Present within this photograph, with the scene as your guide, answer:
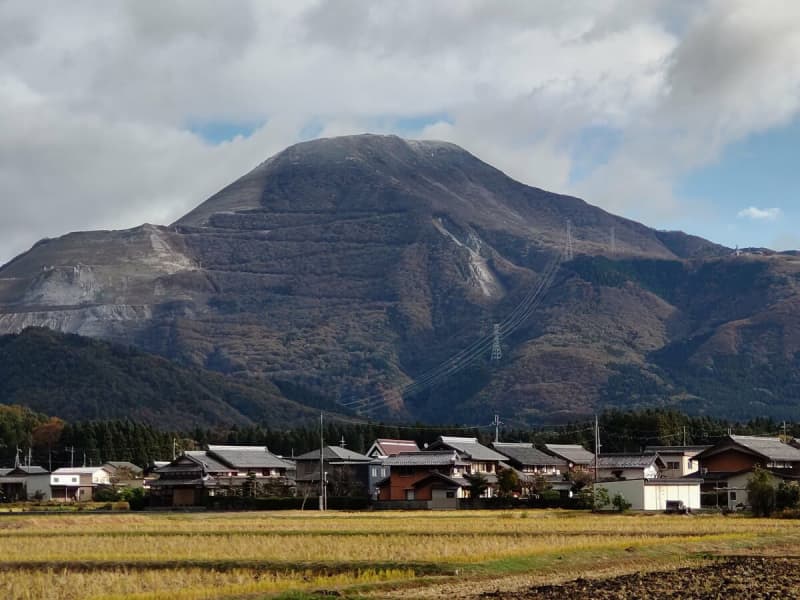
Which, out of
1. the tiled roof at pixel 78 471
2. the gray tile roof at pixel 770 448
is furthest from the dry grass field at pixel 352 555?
the tiled roof at pixel 78 471

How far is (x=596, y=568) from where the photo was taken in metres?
30.4

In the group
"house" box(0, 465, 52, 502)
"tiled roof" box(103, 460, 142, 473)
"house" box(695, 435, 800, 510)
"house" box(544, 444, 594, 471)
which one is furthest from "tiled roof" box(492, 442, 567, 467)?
"house" box(0, 465, 52, 502)

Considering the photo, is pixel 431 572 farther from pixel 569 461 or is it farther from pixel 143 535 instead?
pixel 569 461

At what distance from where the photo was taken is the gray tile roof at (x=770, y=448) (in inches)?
2995

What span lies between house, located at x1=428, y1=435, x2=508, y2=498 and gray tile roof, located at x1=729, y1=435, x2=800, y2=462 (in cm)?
1870

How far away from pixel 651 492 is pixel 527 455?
3635 cm

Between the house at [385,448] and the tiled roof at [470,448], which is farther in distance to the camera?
the house at [385,448]

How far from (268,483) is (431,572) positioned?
62.3 m

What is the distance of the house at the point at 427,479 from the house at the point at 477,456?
1.29 metres

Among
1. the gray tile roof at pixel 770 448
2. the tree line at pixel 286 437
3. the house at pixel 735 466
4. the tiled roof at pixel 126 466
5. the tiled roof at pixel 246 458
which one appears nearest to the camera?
the house at pixel 735 466

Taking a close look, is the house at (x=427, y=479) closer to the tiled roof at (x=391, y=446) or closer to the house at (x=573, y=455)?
the tiled roof at (x=391, y=446)

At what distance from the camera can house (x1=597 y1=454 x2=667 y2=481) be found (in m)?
84.7

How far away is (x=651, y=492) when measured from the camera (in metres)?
67.3

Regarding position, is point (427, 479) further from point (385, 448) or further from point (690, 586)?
point (690, 586)
